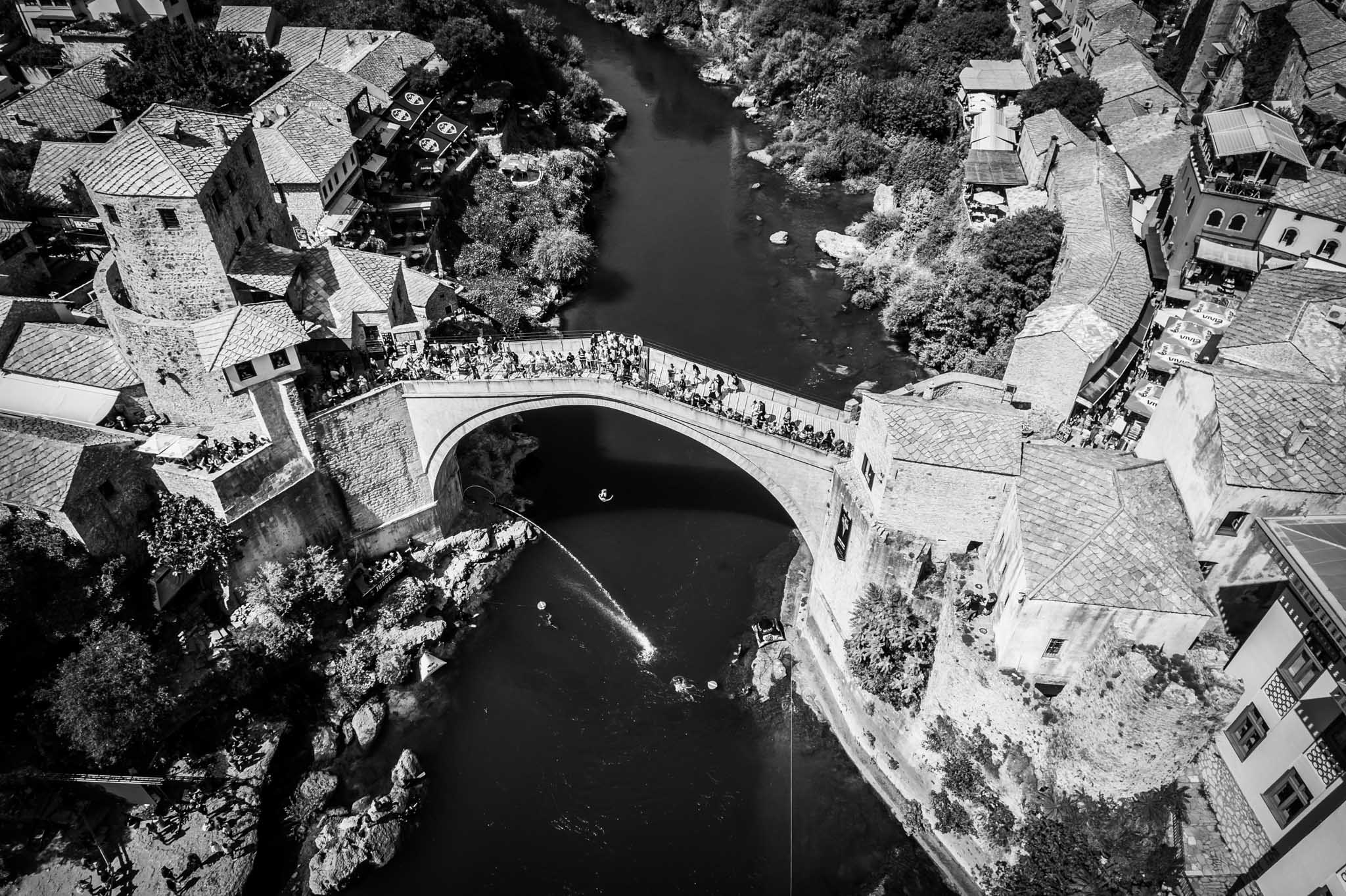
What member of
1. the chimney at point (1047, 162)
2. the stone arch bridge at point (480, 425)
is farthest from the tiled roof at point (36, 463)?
the chimney at point (1047, 162)

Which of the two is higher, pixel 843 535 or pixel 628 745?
pixel 843 535

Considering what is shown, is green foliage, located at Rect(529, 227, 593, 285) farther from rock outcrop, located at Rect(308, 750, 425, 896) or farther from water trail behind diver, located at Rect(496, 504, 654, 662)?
rock outcrop, located at Rect(308, 750, 425, 896)

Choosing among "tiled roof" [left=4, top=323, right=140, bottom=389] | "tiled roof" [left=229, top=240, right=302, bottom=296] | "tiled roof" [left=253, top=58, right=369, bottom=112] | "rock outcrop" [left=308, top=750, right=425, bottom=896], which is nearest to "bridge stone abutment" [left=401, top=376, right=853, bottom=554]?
"tiled roof" [left=229, top=240, right=302, bottom=296]

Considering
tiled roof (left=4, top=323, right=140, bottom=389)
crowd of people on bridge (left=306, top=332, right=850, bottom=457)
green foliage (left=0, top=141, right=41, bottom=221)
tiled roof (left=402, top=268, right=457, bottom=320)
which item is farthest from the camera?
green foliage (left=0, top=141, right=41, bottom=221)

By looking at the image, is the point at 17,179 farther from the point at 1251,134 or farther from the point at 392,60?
the point at 1251,134

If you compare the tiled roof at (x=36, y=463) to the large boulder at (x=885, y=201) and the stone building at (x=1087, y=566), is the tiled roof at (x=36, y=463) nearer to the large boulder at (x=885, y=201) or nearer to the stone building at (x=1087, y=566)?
the stone building at (x=1087, y=566)

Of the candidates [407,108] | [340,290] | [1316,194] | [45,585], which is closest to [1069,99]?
[1316,194]
